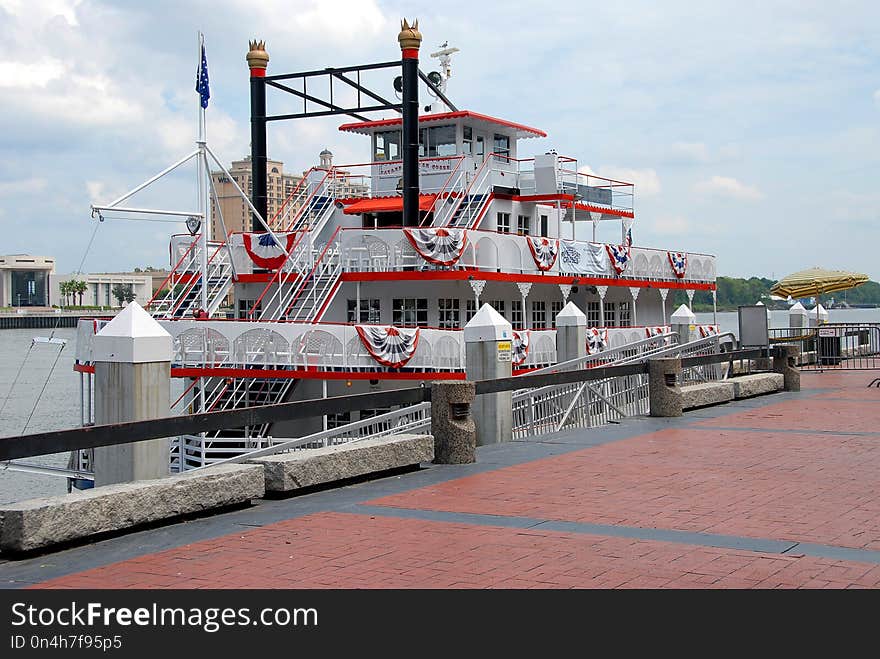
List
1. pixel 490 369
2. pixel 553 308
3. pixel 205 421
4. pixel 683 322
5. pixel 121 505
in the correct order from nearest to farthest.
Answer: pixel 121 505 → pixel 205 421 → pixel 490 369 → pixel 683 322 → pixel 553 308

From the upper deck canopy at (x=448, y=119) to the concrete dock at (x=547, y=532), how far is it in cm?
1869

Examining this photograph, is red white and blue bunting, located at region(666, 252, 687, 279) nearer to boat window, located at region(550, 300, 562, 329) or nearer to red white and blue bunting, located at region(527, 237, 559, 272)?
boat window, located at region(550, 300, 562, 329)

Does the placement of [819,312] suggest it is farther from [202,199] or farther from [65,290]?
[65,290]

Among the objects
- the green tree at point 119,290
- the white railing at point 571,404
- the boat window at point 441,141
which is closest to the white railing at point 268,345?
the white railing at point 571,404

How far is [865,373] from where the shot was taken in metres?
27.6

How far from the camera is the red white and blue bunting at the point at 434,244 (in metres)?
24.5

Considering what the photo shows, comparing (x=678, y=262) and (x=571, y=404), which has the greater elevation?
(x=678, y=262)

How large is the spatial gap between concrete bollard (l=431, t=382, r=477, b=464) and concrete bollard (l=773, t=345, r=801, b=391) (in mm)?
11501

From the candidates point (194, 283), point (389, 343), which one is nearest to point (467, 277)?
point (389, 343)

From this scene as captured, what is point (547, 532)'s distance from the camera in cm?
796

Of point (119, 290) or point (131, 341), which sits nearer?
point (131, 341)

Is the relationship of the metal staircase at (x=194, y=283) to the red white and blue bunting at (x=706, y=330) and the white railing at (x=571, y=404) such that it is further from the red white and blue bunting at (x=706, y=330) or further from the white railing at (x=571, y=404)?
the red white and blue bunting at (x=706, y=330)

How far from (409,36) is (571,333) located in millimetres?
10473

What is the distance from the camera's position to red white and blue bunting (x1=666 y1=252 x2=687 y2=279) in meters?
35.2
